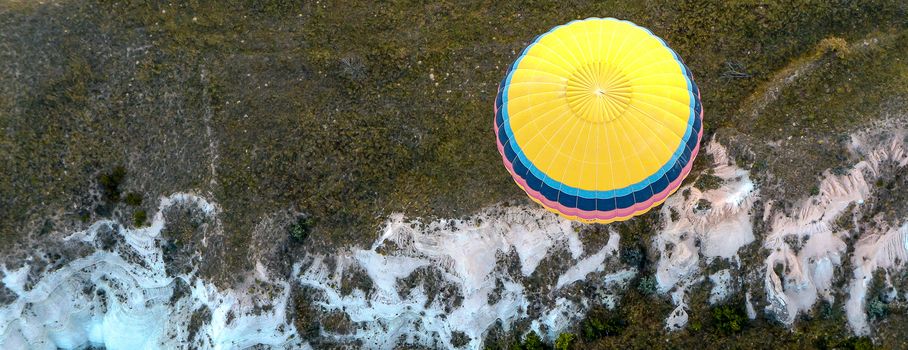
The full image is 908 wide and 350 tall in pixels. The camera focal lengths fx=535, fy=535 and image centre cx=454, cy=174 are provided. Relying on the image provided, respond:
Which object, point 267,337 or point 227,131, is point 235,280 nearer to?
point 267,337

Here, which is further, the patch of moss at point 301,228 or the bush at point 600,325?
the patch of moss at point 301,228

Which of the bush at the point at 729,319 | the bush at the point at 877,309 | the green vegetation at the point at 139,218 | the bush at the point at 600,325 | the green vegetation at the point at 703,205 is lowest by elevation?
the bush at the point at 600,325

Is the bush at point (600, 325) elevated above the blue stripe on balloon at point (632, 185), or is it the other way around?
the blue stripe on balloon at point (632, 185)

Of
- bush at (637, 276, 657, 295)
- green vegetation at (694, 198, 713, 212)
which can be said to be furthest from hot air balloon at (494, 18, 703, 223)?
bush at (637, 276, 657, 295)

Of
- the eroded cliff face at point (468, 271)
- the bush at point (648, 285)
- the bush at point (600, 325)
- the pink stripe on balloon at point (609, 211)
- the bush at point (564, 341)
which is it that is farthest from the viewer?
the bush at point (564, 341)


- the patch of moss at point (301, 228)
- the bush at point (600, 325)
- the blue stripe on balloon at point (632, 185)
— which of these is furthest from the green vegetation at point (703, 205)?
the patch of moss at point (301, 228)

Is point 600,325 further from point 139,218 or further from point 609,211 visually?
point 139,218

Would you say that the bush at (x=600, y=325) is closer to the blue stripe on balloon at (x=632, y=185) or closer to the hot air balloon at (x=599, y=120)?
the hot air balloon at (x=599, y=120)
